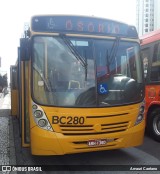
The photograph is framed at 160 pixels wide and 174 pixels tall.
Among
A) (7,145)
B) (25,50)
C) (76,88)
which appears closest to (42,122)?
(76,88)

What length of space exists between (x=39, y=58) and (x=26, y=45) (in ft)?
1.06

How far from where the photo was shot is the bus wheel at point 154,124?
7617 mm

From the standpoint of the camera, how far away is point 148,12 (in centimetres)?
6738

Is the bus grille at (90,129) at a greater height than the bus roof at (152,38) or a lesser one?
lesser

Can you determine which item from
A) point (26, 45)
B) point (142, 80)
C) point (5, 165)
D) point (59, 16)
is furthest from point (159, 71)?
point (5, 165)

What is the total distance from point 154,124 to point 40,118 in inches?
145

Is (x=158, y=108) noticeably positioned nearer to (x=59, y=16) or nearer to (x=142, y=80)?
(x=142, y=80)

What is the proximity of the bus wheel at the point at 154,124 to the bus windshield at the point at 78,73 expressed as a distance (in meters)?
2.12

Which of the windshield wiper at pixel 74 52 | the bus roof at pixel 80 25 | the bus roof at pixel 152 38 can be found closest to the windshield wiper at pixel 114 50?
the bus roof at pixel 80 25

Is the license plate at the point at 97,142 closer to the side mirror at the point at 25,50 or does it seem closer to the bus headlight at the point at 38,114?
the bus headlight at the point at 38,114

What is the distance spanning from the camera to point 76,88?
5.37m

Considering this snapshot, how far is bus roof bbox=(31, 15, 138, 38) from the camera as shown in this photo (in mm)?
5422

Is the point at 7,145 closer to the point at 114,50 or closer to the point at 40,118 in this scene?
the point at 40,118

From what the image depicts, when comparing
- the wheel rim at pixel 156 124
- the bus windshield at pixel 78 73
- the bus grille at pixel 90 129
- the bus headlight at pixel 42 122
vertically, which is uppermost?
the bus windshield at pixel 78 73
